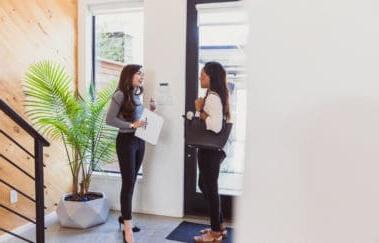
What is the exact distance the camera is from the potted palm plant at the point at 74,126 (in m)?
3.16

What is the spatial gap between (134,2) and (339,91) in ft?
11.7

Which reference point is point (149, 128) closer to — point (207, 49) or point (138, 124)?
point (138, 124)

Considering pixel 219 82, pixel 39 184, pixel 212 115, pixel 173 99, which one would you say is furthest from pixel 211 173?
pixel 39 184

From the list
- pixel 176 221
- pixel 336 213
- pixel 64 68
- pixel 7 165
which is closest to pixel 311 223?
pixel 336 213

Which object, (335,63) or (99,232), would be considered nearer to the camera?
(335,63)

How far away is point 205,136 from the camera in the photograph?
9.21 feet

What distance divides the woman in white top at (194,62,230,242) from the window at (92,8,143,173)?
1192 mm

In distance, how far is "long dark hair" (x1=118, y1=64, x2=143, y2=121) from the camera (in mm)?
2971

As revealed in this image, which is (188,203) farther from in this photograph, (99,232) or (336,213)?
(336,213)

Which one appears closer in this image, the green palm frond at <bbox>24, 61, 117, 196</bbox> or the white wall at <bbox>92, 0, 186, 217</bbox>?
the green palm frond at <bbox>24, 61, 117, 196</bbox>

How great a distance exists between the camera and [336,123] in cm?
42

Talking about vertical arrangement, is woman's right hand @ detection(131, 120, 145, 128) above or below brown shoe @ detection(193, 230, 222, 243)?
above

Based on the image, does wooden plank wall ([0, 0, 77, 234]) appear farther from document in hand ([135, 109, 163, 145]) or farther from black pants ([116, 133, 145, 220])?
document in hand ([135, 109, 163, 145])

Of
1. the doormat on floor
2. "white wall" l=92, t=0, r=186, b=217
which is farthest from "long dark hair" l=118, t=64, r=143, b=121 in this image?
the doormat on floor
